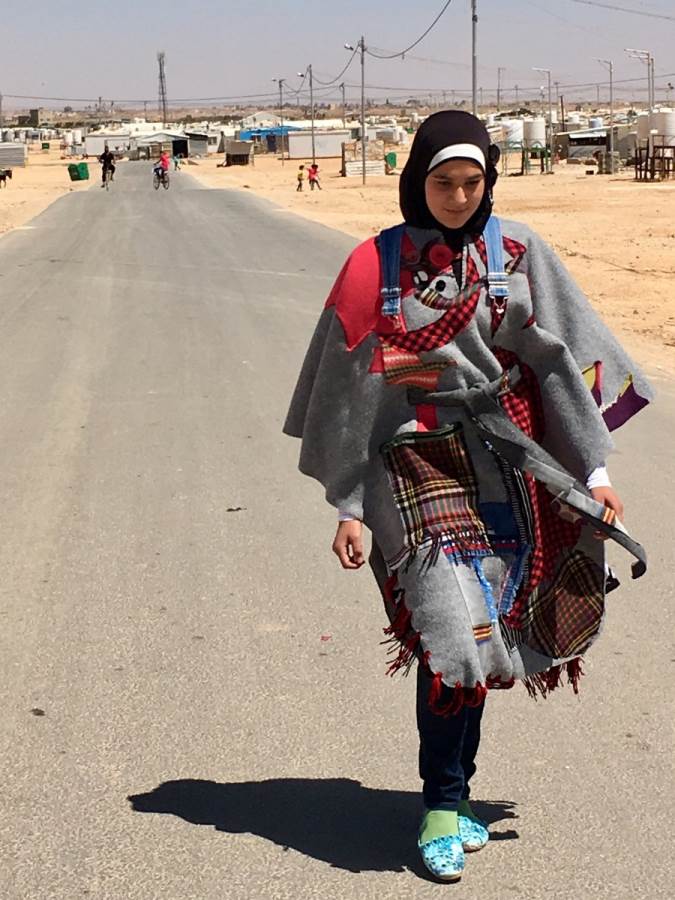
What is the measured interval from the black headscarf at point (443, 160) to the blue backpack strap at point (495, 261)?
0.9 inches

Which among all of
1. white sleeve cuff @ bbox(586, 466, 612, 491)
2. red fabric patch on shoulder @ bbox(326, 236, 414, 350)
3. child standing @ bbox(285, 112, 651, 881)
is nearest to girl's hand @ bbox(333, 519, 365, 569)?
child standing @ bbox(285, 112, 651, 881)

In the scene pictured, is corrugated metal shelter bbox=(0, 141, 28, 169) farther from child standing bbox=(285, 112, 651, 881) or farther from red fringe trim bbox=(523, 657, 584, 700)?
red fringe trim bbox=(523, 657, 584, 700)

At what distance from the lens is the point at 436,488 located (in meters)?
2.80

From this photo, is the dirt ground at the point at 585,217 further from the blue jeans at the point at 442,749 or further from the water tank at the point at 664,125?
the blue jeans at the point at 442,749

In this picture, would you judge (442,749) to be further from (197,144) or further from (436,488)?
(197,144)

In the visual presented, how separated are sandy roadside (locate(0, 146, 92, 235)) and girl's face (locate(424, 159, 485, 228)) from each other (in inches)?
1026

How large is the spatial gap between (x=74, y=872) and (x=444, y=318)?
60.4 inches

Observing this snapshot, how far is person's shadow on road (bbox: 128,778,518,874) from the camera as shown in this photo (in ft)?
10.1

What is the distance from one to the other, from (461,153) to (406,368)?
472mm

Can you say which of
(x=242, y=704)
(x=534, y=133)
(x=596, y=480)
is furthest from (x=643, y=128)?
(x=596, y=480)

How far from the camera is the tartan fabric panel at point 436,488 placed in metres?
2.78

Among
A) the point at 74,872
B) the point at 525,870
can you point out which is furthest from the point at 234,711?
the point at 525,870

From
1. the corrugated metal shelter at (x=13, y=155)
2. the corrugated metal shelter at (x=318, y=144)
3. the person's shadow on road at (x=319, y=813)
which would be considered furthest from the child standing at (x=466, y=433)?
the corrugated metal shelter at (x=318, y=144)

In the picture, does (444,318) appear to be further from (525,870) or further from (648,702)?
(648,702)
